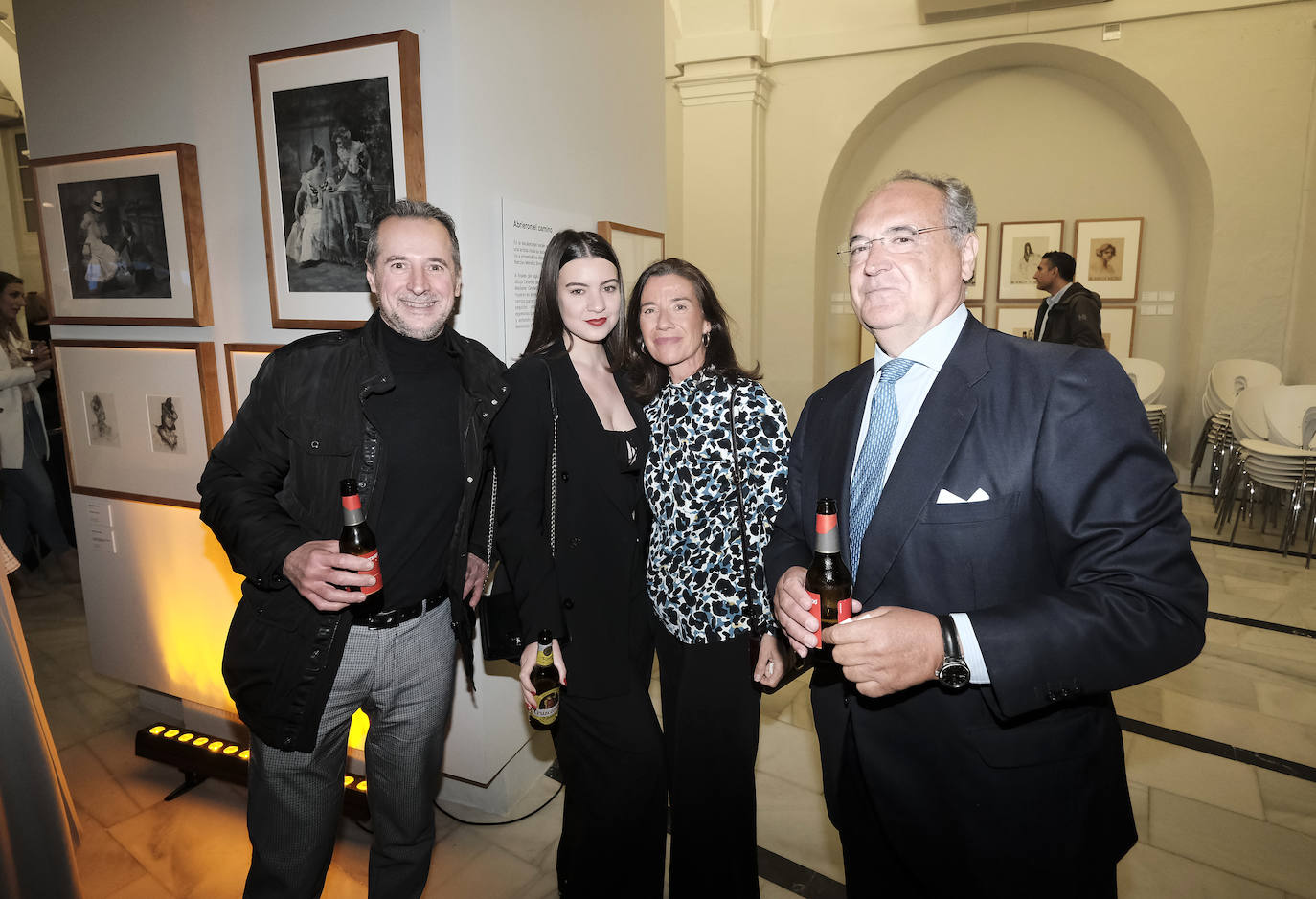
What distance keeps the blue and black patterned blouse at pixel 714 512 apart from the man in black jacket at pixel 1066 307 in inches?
217

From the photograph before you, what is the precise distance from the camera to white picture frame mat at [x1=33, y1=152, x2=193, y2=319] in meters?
3.00

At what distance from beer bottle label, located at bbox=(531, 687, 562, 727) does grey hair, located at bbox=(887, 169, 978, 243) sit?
160 centimetres

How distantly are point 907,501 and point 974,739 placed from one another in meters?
0.48

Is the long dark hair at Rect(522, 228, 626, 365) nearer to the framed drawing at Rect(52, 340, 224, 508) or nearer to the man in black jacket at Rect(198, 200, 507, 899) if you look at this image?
the man in black jacket at Rect(198, 200, 507, 899)

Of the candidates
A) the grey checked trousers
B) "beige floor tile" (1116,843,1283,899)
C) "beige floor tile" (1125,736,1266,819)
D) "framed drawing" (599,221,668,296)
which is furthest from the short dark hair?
the grey checked trousers

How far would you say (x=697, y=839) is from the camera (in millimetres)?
2225

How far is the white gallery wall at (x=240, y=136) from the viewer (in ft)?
8.76

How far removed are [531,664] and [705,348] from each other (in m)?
1.15

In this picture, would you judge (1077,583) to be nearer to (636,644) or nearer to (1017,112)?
(636,644)

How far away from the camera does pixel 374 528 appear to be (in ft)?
6.80

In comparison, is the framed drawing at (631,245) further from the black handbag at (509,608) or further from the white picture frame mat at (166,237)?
the white picture frame mat at (166,237)

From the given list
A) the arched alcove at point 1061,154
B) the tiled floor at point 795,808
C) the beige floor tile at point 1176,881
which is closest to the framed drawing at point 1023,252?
the arched alcove at point 1061,154


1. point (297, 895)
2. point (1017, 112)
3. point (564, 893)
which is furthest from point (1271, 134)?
point (297, 895)

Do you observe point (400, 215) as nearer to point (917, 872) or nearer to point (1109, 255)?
point (917, 872)
